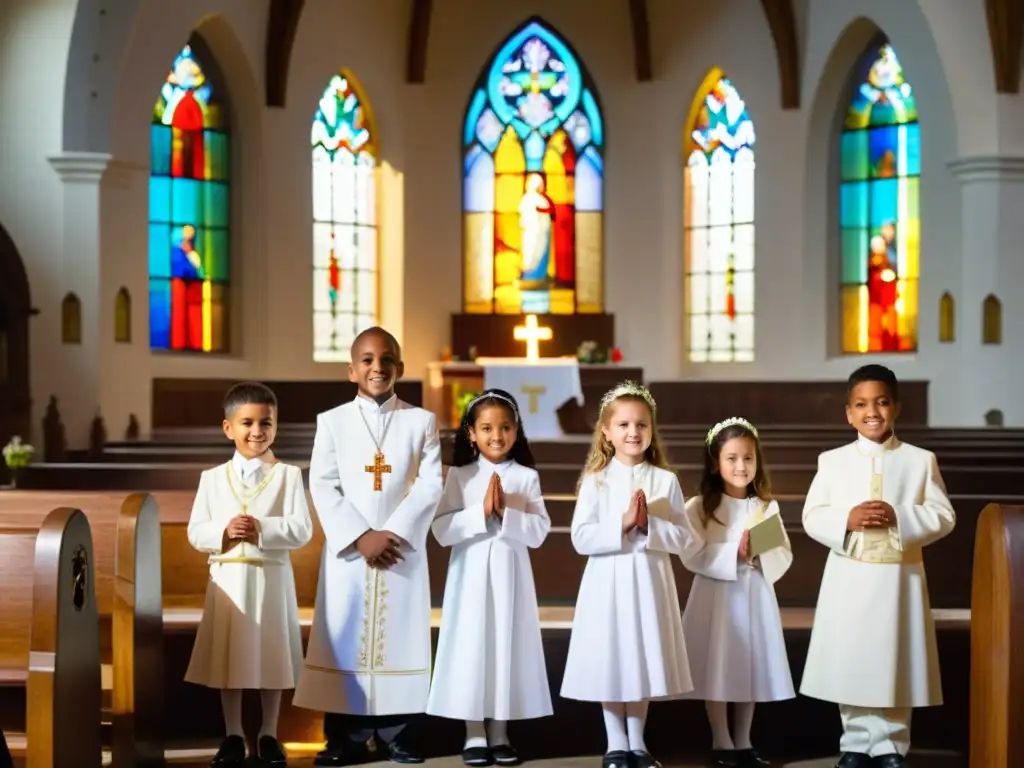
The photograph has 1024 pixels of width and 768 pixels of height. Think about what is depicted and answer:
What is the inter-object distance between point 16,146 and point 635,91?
725 cm

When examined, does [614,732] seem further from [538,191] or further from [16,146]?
A: [538,191]

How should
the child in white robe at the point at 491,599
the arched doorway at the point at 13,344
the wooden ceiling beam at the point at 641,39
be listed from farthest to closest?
the wooden ceiling beam at the point at 641,39 < the arched doorway at the point at 13,344 < the child in white robe at the point at 491,599

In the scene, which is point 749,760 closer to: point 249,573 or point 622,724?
point 622,724

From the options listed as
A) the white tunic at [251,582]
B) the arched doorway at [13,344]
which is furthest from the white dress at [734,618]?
the arched doorway at [13,344]

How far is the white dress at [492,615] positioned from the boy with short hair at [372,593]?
11cm

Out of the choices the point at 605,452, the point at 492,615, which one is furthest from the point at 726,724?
the point at 605,452

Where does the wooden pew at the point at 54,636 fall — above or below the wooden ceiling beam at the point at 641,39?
below

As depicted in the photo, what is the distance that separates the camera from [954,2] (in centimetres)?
1337

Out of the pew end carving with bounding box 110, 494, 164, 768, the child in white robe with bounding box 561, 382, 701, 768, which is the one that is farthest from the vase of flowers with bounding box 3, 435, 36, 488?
the child in white robe with bounding box 561, 382, 701, 768

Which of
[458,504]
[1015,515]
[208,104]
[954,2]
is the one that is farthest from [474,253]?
[1015,515]

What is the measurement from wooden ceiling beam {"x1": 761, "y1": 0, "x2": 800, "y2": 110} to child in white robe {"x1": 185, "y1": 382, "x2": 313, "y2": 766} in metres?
11.6

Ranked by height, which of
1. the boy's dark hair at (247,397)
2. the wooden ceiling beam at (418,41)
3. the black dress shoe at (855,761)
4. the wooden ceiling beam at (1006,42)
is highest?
the wooden ceiling beam at (418,41)

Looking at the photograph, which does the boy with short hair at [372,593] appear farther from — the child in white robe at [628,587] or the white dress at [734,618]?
the white dress at [734,618]

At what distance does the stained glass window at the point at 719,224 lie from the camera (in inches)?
633
